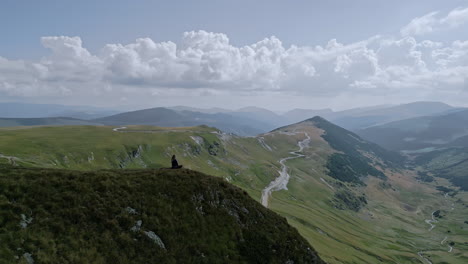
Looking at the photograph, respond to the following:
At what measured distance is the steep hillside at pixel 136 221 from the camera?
27.3m

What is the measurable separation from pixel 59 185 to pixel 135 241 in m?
11.8

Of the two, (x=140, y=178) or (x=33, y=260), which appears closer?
(x=33, y=260)

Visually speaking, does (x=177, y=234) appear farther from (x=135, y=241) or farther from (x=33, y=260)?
(x=33, y=260)

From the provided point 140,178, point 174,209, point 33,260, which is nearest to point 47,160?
point 140,178

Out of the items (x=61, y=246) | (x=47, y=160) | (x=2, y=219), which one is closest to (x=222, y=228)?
(x=61, y=246)

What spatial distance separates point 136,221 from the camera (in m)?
34.2

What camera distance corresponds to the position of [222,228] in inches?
1578

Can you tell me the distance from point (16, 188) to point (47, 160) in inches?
2903

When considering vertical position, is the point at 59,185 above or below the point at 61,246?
above

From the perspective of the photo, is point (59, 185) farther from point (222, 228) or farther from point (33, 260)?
point (222, 228)

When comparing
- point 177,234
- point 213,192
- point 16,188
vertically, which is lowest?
point 177,234

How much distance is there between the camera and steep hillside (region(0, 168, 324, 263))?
1074 inches

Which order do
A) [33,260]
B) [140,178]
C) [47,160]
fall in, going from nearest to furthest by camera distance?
[33,260] < [140,178] < [47,160]

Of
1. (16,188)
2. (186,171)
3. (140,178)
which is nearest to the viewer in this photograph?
(16,188)
